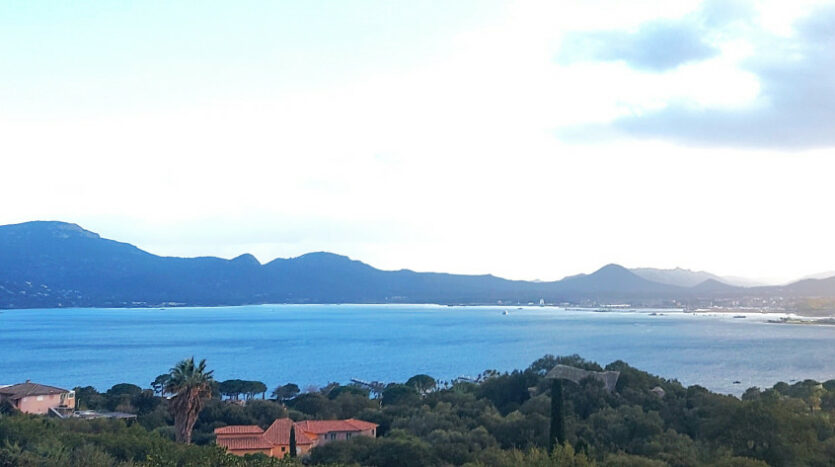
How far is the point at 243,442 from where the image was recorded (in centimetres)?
3178

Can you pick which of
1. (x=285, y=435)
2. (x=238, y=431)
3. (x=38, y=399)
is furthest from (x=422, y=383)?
(x=38, y=399)

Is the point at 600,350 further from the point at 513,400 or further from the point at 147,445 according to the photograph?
the point at 147,445

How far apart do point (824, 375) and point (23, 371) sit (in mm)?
87314

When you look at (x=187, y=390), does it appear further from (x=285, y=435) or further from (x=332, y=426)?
(x=332, y=426)

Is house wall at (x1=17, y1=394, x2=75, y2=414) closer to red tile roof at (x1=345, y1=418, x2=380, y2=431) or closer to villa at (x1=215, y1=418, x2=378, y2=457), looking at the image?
villa at (x1=215, y1=418, x2=378, y2=457)

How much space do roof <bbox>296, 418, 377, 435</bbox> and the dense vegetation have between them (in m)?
1.45

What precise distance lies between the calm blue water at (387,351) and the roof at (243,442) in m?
44.3

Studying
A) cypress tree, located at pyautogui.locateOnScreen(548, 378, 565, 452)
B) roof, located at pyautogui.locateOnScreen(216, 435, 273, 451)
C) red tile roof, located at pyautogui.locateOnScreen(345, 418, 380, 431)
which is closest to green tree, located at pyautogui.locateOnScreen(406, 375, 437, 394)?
red tile roof, located at pyautogui.locateOnScreen(345, 418, 380, 431)

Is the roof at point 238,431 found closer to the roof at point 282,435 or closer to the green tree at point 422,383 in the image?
the roof at point 282,435

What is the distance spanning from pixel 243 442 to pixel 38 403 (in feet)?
44.6

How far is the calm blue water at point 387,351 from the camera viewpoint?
83438 mm

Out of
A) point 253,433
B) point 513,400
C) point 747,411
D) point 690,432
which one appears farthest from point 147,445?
point 513,400

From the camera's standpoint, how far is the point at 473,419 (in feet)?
111

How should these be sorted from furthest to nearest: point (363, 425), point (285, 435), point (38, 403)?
1. point (38, 403)
2. point (363, 425)
3. point (285, 435)
